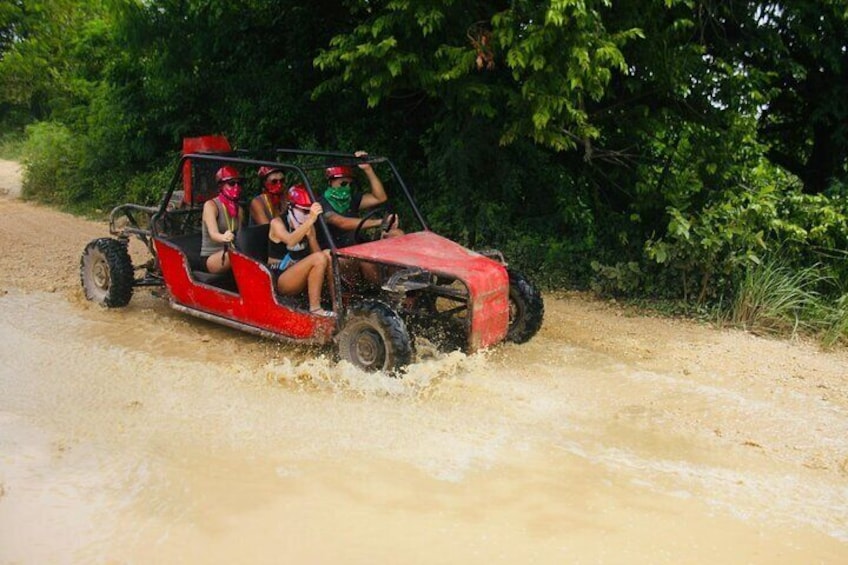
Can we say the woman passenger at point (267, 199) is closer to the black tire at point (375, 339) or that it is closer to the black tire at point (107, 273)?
the black tire at point (107, 273)

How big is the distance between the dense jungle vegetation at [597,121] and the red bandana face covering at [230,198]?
1434mm

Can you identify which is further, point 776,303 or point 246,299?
point 776,303

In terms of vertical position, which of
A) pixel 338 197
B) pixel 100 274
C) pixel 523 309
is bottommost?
pixel 100 274

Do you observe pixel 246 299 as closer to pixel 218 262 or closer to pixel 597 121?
pixel 218 262

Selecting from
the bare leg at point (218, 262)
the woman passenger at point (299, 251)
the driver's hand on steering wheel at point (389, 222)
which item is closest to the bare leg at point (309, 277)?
the woman passenger at point (299, 251)

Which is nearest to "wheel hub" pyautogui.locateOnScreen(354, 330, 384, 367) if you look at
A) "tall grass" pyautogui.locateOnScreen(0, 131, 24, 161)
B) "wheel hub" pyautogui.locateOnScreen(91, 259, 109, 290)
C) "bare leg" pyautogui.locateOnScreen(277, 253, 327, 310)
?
"bare leg" pyautogui.locateOnScreen(277, 253, 327, 310)

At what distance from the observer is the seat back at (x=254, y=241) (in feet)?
23.2

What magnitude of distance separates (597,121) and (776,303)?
8.41 feet

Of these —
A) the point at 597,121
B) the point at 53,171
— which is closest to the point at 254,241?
the point at 597,121

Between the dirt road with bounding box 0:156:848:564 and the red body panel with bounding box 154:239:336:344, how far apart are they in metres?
0.27

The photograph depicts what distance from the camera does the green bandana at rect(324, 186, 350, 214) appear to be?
736 cm

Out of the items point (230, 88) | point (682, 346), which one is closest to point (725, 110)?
point (682, 346)

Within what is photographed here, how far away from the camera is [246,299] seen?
679 cm

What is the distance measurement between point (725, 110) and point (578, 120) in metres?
1.72
